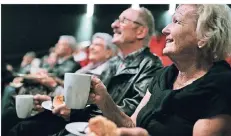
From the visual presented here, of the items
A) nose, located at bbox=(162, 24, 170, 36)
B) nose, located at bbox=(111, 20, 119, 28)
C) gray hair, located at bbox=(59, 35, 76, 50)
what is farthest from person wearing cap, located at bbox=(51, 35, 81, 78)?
nose, located at bbox=(162, 24, 170, 36)

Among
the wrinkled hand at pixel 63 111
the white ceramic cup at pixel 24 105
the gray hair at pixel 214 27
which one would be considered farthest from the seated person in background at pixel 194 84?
the white ceramic cup at pixel 24 105

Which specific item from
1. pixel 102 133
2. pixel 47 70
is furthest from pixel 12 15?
pixel 102 133

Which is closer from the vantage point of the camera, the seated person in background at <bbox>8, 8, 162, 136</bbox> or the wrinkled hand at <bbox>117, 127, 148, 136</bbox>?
the wrinkled hand at <bbox>117, 127, 148, 136</bbox>

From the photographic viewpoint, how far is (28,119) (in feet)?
2.80

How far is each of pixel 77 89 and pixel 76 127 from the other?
147 mm

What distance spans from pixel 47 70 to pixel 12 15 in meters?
0.18

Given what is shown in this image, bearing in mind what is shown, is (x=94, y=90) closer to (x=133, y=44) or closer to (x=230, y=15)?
(x=133, y=44)

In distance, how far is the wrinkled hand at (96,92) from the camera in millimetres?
703

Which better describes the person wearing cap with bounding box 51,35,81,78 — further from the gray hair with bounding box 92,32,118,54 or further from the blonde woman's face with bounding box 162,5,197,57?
the blonde woman's face with bounding box 162,5,197,57

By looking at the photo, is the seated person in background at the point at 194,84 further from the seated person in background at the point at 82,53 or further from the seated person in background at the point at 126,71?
the seated person in background at the point at 82,53

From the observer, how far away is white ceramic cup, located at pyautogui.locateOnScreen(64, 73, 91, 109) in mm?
657

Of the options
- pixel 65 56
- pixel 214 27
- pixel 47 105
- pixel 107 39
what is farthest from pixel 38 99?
pixel 214 27

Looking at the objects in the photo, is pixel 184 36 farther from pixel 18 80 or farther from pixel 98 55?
pixel 18 80

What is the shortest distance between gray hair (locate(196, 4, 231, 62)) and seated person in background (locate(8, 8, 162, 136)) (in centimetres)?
16
